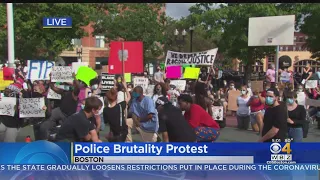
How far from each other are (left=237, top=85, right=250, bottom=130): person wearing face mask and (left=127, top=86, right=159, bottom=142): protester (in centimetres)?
491

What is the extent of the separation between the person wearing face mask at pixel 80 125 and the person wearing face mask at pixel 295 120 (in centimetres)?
339

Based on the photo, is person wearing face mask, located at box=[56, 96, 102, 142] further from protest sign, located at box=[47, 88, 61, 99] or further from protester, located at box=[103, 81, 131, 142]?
protest sign, located at box=[47, 88, 61, 99]

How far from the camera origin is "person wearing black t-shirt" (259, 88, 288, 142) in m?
6.27

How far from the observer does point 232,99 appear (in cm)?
1404

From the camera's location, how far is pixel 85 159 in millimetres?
6578

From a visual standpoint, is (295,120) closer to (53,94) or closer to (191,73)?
(53,94)

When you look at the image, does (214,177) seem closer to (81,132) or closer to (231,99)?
(81,132)

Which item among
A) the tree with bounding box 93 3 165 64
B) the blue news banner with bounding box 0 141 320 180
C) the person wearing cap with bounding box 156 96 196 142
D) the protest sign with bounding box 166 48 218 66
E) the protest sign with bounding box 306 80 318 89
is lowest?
the blue news banner with bounding box 0 141 320 180

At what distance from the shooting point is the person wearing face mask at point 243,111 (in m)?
12.4

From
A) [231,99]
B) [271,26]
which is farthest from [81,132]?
[231,99]

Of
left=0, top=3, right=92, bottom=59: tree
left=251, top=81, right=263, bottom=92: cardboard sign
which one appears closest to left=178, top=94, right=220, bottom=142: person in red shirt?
left=0, top=3, right=92, bottom=59: tree

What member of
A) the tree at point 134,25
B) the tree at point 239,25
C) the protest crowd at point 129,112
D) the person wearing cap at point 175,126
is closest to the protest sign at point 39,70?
the protest crowd at point 129,112

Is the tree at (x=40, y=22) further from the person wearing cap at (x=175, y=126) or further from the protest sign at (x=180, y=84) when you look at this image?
the person wearing cap at (x=175, y=126)

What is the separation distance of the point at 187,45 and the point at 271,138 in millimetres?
36495
